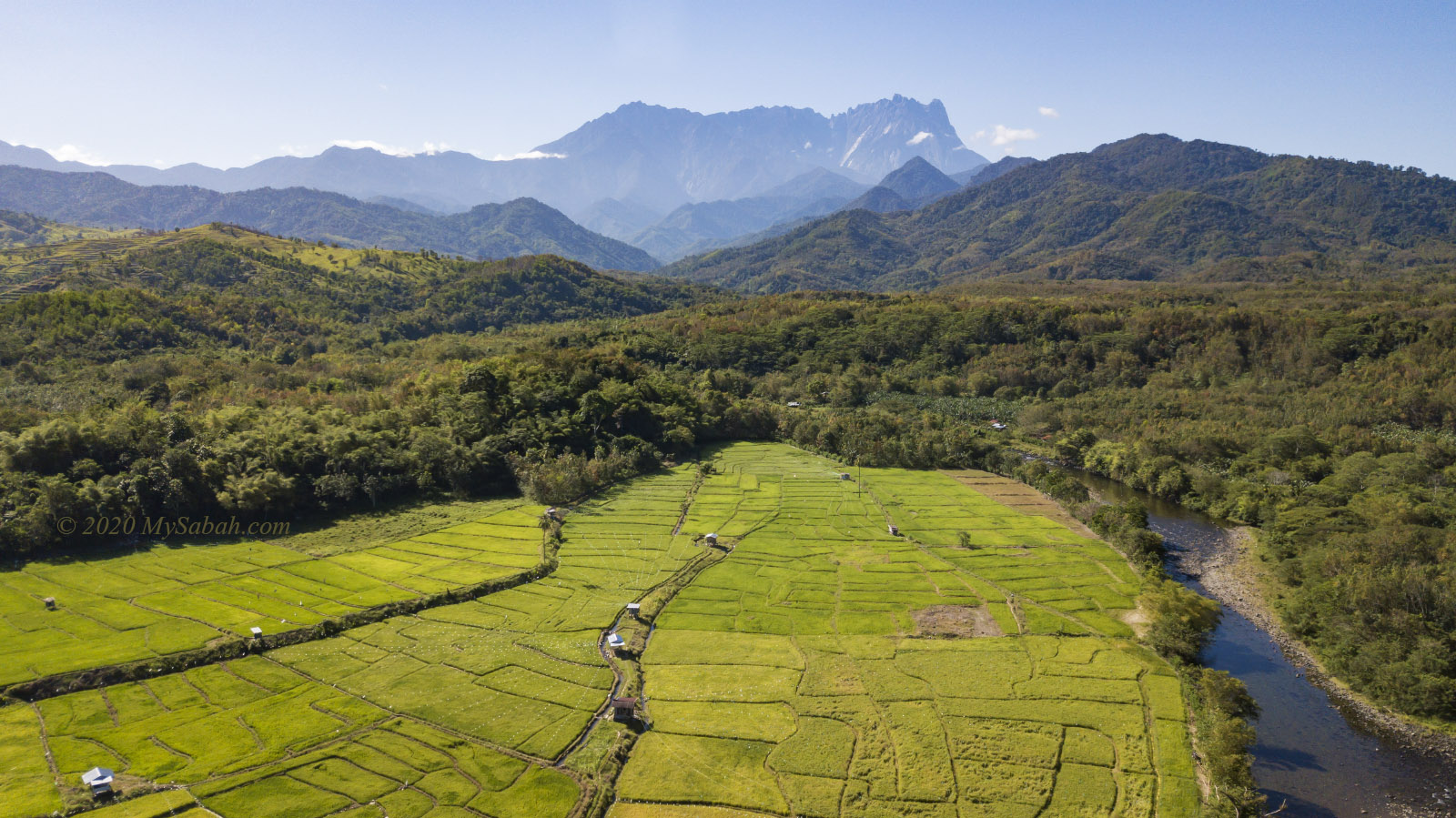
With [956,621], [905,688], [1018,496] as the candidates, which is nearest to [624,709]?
[905,688]

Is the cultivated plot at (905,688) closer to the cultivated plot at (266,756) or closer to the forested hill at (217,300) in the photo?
the cultivated plot at (266,756)

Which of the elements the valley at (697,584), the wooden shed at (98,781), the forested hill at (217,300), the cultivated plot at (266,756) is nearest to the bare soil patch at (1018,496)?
the valley at (697,584)

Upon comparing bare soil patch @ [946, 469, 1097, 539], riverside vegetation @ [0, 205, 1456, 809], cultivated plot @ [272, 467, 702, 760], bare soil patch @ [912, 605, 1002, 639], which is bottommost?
cultivated plot @ [272, 467, 702, 760]

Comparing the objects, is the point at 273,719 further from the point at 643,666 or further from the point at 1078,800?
the point at 1078,800

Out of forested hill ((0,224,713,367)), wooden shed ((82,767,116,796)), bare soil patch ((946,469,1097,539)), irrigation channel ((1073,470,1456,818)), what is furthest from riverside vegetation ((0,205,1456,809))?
wooden shed ((82,767,116,796))

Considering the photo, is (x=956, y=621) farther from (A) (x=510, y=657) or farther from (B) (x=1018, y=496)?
(B) (x=1018, y=496)

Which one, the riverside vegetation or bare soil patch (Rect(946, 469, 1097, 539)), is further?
bare soil patch (Rect(946, 469, 1097, 539))

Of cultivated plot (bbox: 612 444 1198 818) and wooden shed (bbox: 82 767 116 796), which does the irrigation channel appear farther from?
wooden shed (bbox: 82 767 116 796)

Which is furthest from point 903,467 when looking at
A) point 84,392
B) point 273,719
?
point 84,392
